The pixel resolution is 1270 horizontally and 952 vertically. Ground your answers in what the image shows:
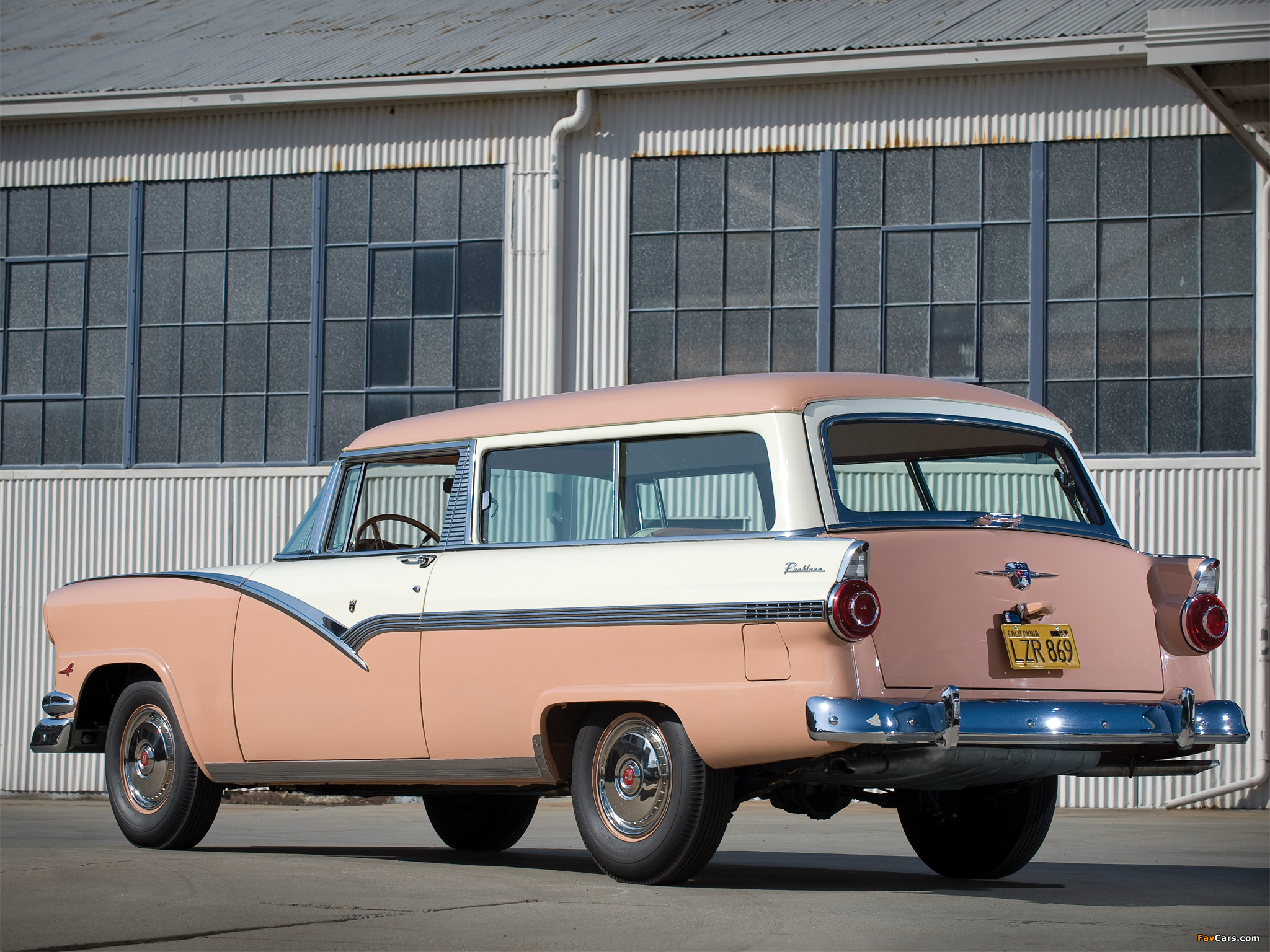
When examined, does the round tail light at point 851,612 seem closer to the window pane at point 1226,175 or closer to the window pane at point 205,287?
the window pane at point 1226,175

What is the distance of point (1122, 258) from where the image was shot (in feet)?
51.0

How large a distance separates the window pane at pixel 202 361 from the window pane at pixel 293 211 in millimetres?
1189

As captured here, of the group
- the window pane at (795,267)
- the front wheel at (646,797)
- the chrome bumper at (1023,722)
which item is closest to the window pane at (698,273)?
the window pane at (795,267)

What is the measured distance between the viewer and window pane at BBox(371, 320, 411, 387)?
56.8 feet

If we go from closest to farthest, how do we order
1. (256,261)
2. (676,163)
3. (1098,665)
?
1. (1098,665)
2. (676,163)
3. (256,261)

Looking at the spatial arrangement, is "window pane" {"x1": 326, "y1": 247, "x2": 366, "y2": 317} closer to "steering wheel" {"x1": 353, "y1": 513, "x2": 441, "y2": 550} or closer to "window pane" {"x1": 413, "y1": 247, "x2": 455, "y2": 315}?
"window pane" {"x1": 413, "y1": 247, "x2": 455, "y2": 315}

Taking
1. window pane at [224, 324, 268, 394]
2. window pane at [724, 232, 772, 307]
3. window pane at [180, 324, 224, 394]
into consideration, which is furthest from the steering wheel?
window pane at [180, 324, 224, 394]

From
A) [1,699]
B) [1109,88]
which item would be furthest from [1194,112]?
[1,699]

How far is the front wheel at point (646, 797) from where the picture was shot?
666 cm

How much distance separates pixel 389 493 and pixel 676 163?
9014 mm

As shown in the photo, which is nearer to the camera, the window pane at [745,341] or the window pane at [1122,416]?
the window pane at [1122,416]

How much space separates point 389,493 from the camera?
842 centimetres

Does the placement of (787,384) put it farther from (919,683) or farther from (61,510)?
(61,510)

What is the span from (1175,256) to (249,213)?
9.32 m
